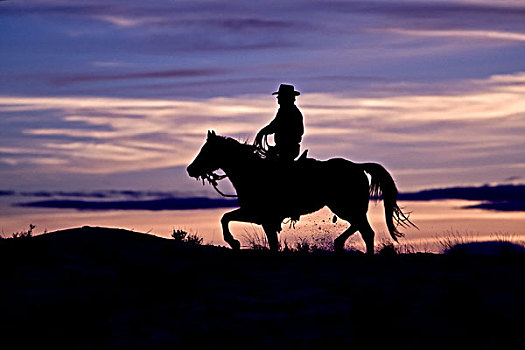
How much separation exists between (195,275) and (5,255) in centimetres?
300

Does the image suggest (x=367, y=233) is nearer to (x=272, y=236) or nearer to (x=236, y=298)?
(x=272, y=236)

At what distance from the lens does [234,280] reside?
12.7 metres

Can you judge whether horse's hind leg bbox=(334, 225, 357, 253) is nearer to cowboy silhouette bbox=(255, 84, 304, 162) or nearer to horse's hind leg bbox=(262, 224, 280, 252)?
horse's hind leg bbox=(262, 224, 280, 252)

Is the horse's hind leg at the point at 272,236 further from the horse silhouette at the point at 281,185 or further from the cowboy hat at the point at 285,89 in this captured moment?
the cowboy hat at the point at 285,89

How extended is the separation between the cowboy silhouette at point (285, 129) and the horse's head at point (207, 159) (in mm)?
836

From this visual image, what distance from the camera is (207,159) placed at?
54.5 feet

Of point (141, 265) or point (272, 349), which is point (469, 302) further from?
point (141, 265)

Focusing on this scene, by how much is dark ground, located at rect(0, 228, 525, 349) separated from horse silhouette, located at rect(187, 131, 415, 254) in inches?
65.4

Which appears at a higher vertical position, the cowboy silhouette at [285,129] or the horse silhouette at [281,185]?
the cowboy silhouette at [285,129]

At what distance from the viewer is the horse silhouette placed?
53.9 ft

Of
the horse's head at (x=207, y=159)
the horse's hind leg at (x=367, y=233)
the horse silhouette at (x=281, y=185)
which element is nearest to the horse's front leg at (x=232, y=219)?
the horse silhouette at (x=281, y=185)

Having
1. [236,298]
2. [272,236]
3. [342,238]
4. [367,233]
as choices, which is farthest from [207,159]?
[236,298]

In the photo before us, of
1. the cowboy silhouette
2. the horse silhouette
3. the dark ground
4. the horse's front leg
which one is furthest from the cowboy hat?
the dark ground

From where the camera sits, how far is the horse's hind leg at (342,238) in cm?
1652
